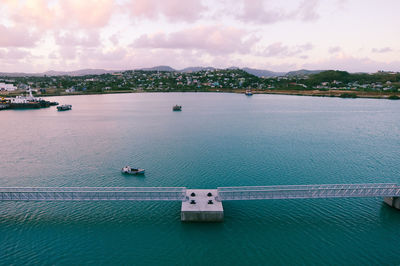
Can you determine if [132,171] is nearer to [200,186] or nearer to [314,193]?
[200,186]

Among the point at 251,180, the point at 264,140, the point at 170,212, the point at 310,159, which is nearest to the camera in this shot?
the point at 170,212

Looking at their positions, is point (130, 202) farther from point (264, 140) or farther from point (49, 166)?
point (264, 140)

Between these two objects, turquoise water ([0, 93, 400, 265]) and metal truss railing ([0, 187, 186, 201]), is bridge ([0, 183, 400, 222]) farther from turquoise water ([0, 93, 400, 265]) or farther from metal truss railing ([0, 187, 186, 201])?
turquoise water ([0, 93, 400, 265])

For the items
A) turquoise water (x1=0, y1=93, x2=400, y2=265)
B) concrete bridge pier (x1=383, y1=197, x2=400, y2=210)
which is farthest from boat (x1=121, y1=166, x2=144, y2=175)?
concrete bridge pier (x1=383, y1=197, x2=400, y2=210)

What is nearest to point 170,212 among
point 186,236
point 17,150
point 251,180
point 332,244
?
point 186,236

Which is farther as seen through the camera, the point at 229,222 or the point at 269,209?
the point at 269,209

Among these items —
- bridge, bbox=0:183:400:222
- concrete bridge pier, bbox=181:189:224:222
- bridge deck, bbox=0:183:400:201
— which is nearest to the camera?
concrete bridge pier, bbox=181:189:224:222

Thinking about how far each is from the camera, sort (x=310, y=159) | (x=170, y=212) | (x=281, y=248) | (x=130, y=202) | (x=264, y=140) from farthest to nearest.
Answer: (x=264, y=140) < (x=310, y=159) < (x=130, y=202) < (x=170, y=212) < (x=281, y=248)

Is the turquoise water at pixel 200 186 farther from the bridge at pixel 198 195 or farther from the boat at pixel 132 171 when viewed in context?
the bridge at pixel 198 195

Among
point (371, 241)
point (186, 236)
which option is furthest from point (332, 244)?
point (186, 236)
